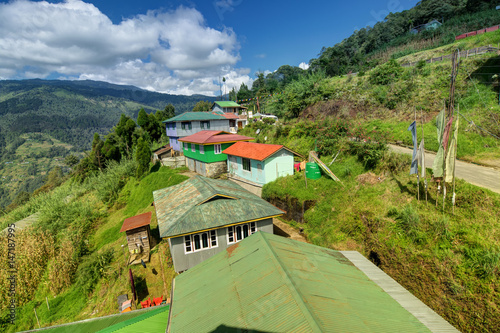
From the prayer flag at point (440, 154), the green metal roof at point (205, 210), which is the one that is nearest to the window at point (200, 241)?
the green metal roof at point (205, 210)

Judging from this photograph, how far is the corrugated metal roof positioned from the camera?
197 inches

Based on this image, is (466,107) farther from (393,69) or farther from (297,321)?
(297,321)

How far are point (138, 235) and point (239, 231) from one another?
7108 mm

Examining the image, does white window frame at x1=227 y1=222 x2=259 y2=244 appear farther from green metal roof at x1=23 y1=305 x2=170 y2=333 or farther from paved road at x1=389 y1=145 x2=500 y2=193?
paved road at x1=389 y1=145 x2=500 y2=193

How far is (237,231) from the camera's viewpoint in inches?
518

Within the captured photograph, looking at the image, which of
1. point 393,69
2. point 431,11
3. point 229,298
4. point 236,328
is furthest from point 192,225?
point 431,11

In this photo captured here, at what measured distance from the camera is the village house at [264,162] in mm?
20391

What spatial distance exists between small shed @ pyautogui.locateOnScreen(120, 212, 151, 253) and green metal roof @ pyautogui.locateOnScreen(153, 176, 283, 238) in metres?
1.49

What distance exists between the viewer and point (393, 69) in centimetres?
2902

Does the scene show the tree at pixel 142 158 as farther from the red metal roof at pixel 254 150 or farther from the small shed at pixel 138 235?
the small shed at pixel 138 235

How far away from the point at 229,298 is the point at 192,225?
649cm

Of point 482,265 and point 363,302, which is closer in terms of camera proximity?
point 363,302

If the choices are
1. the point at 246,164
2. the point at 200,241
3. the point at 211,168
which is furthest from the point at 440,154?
the point at 211,168

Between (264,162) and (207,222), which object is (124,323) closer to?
(207,222)
